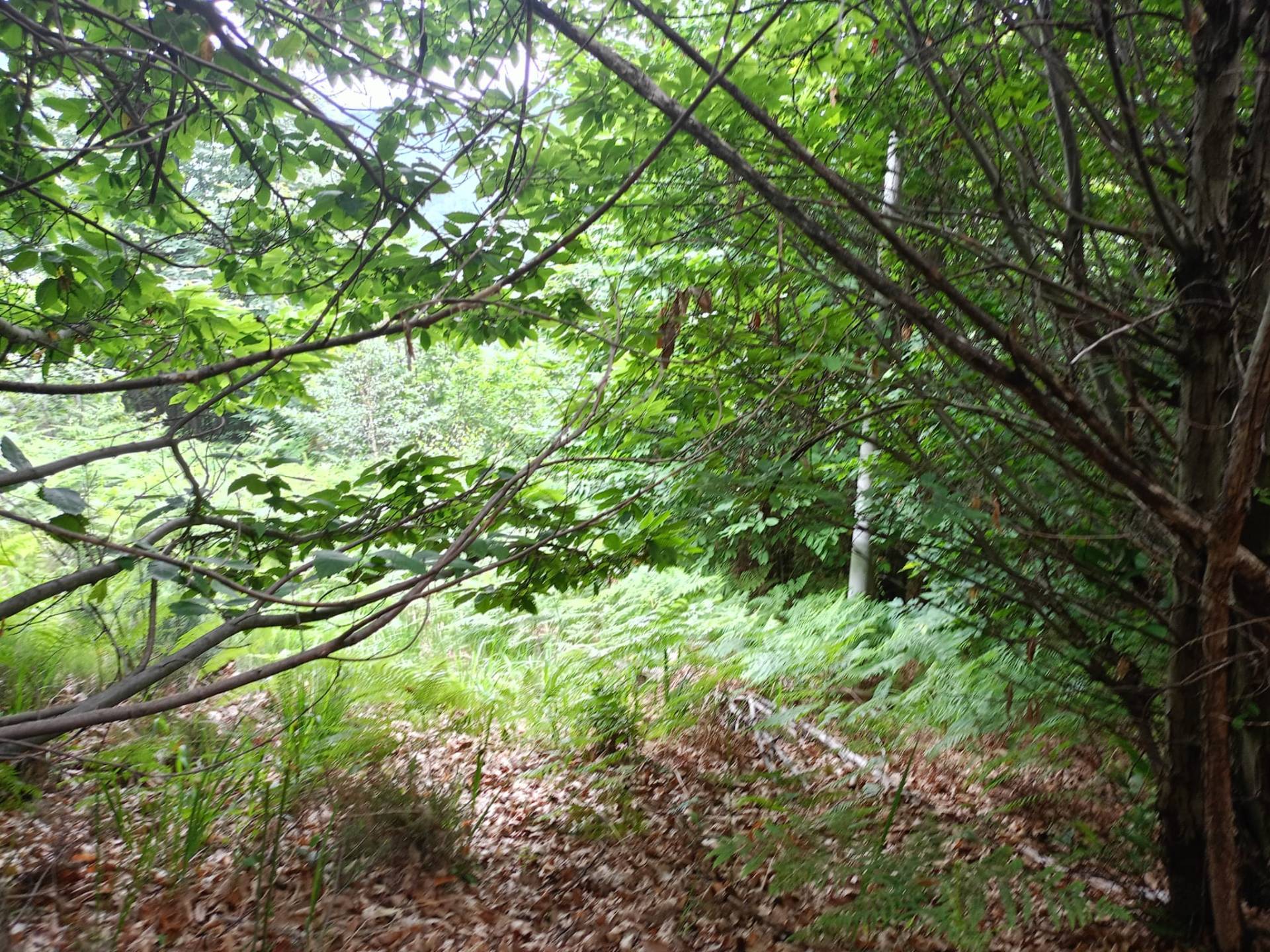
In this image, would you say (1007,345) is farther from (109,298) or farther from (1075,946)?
(109,298)

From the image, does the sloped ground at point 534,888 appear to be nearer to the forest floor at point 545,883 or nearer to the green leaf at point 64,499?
the forest floor at point 545,883

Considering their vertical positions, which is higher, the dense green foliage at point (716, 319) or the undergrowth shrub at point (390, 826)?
the dense green foliage at point (716, 319)

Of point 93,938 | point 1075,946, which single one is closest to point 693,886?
point 1075,946

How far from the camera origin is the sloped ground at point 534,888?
2402 millimetres

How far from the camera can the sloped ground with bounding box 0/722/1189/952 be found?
7.88ft

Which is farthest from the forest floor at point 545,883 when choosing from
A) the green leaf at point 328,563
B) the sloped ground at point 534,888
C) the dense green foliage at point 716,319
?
the green leaf at point 328,563

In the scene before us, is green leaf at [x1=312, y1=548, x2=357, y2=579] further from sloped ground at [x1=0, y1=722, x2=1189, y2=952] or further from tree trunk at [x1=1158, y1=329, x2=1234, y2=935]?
tree trunk at [x1=1158, y1=329, x2=1234, y2=935]

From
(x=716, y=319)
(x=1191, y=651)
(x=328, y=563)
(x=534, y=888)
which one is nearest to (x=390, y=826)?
(x=534, y=888)

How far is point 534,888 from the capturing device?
2.99 m

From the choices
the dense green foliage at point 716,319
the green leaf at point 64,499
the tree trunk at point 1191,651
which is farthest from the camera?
the tree trunk at point 1191,651

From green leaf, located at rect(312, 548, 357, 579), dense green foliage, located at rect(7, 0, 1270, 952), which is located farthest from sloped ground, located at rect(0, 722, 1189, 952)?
green leaf, located at rect(312, 548, 357, 579)

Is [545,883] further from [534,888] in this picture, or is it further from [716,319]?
[716,319]

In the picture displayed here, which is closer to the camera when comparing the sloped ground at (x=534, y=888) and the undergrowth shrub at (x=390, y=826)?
the sloped ground at (x=534, y=888)

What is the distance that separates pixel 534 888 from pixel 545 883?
6cm
